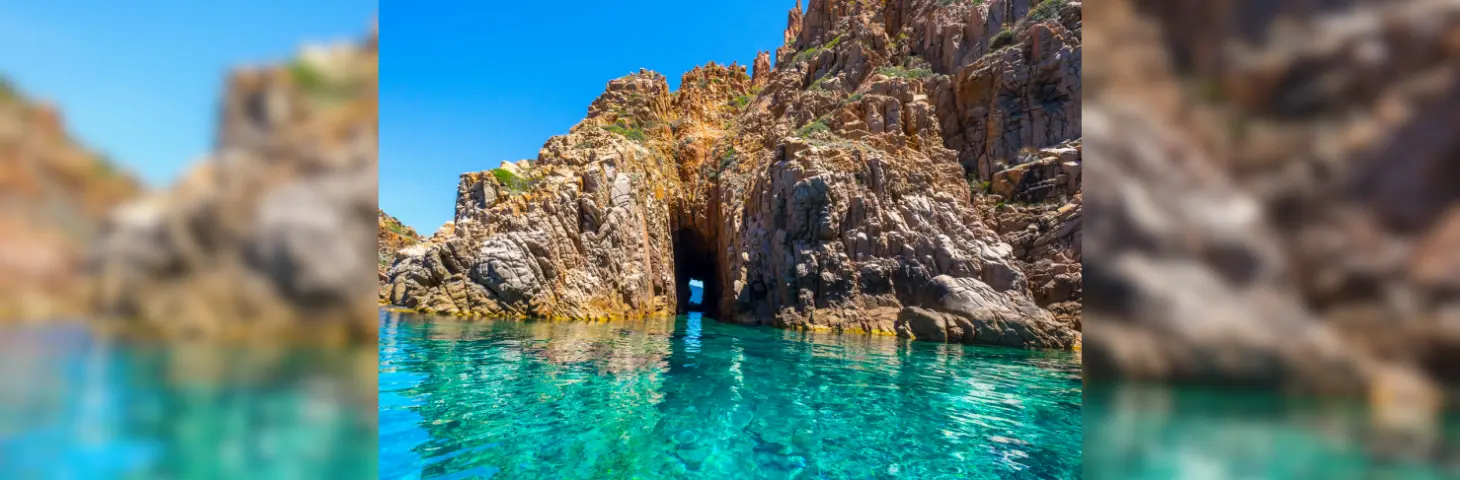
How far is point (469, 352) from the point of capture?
44.3 feet

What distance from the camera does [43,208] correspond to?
2080 millimetres

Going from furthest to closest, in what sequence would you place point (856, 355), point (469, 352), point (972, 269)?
point (972, 269)
point (856, 355)
point (469, 352)

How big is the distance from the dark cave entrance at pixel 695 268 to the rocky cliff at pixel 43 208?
3778cm

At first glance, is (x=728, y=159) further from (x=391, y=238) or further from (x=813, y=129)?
(x=391, y=238)

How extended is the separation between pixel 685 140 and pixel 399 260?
22.7 metres

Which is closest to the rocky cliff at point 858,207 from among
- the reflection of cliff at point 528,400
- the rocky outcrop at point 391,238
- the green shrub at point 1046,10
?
the green shrub at point 1046,10

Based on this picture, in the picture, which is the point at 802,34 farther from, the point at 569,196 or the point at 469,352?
the point at 469,352

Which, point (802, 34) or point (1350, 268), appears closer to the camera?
point (1350, 268)

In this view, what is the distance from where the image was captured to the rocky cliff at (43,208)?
2.00 metres

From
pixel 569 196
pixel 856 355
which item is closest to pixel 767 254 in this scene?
pixel 569 196

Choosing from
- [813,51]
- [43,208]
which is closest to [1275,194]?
[43,208]

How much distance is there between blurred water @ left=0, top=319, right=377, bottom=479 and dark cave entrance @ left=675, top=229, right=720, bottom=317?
124 ft

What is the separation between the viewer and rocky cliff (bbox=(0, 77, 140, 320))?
2.00 metres

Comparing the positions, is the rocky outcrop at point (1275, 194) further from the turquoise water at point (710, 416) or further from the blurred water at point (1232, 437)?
the turquoise water at point (710, 416)
